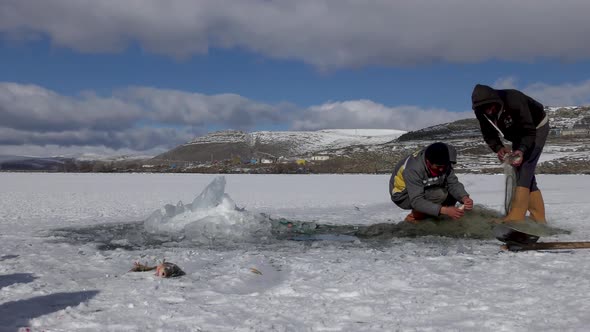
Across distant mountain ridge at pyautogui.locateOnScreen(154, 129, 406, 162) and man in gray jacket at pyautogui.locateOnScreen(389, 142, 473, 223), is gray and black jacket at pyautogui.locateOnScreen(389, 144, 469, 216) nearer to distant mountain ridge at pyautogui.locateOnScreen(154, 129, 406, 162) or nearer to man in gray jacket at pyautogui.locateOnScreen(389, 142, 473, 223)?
man in gray jacket at pyautogui.locateOnScreen(389, 142, 473, 223)

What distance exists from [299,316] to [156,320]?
2.36 feet

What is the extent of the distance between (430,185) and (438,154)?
0.51 m

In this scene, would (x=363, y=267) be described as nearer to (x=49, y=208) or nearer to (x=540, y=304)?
(x=540, y=304)

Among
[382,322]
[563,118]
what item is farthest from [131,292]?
[563,118]

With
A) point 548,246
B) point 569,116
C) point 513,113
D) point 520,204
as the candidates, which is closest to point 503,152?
point 513,113

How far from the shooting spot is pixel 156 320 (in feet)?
8.33

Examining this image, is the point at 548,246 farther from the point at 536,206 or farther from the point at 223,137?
the point at 223,137

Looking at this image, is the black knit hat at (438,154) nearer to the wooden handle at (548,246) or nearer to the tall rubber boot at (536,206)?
the tall rubber boot at (536,206)

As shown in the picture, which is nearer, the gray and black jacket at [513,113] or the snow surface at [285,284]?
the snow surface at [285,284]

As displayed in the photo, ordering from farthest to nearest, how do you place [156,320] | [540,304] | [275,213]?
[275,213]
[540,304]
[156,320]

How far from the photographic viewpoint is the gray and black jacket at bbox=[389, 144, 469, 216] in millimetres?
5414

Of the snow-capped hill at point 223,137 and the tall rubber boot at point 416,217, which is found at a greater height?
the snow-capped hill at point 223,137

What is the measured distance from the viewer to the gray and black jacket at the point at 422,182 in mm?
5414

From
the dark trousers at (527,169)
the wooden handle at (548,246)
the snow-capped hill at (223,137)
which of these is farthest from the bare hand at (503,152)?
the snow-capped hill at (223,137)
